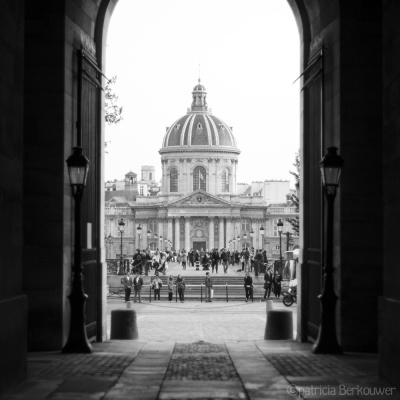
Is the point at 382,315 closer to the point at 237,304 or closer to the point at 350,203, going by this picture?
the point at 350,203

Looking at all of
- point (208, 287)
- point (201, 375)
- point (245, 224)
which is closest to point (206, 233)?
point (245, 224)

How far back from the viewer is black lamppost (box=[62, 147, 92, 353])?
16.2m

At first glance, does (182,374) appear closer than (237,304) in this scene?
Yes

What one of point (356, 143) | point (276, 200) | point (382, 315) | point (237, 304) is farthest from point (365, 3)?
point (276, 200)

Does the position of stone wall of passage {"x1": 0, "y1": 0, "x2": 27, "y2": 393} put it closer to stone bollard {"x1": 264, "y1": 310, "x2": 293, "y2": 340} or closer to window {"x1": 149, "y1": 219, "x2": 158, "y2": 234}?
stone bollard {"x1": 264, "y1": 310, "x2": 293, "y2": 340}

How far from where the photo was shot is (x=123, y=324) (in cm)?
2139

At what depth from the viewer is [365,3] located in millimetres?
17188

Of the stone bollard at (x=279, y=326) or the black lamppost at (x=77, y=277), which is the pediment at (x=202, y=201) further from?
the black lamppost at (x=77, y=277)

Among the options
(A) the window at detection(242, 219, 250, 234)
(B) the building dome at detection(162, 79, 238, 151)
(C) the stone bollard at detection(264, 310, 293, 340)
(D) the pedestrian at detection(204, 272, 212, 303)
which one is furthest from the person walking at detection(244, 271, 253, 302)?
(B) the building dome at detection(162, 79, 238, 151)

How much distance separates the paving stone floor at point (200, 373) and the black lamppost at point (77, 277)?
28 centimetres

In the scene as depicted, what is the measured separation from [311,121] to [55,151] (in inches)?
221

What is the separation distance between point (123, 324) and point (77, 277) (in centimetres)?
514

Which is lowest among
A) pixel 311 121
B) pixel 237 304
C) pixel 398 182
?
pixel 237 304

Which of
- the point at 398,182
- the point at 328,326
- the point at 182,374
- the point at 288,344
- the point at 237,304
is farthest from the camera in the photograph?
the point at 237,304
